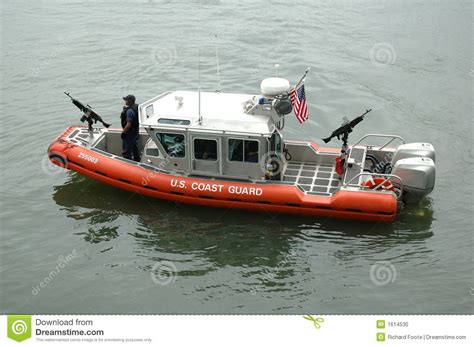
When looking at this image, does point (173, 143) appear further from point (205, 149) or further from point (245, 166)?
point (245, 166)

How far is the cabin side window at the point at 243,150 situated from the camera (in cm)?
1070

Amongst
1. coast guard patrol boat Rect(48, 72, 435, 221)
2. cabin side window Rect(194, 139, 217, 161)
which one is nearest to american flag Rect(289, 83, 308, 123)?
coast guard patrol boat Rect(48, 72, 435, 221)

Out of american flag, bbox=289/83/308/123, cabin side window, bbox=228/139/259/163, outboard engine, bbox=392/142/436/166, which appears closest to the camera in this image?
cabin side window, bbox=228/139/259/163

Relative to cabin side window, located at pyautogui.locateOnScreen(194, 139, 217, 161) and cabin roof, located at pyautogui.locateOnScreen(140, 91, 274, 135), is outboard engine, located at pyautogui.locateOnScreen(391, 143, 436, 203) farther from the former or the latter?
cabin side window, located at pyautogui.locateOnScreen(194, 139, 217, 161)

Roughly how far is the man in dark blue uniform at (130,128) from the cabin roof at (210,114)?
0.36 m

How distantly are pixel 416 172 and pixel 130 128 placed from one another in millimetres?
5153

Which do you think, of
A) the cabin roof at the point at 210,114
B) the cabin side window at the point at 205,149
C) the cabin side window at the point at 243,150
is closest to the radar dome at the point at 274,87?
the cabin roof at the point at 210,114

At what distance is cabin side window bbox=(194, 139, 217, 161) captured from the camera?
10.8 m

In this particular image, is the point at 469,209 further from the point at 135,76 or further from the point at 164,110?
the point at 135,76

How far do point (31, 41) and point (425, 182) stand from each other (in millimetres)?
14496

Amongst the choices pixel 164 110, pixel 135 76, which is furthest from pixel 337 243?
pixel 135 76

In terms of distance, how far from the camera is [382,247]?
10.4m

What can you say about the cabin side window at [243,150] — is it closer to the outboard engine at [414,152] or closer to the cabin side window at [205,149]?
the cabin side window at [205,149]

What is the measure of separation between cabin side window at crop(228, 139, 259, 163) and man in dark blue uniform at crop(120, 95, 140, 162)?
197cm
